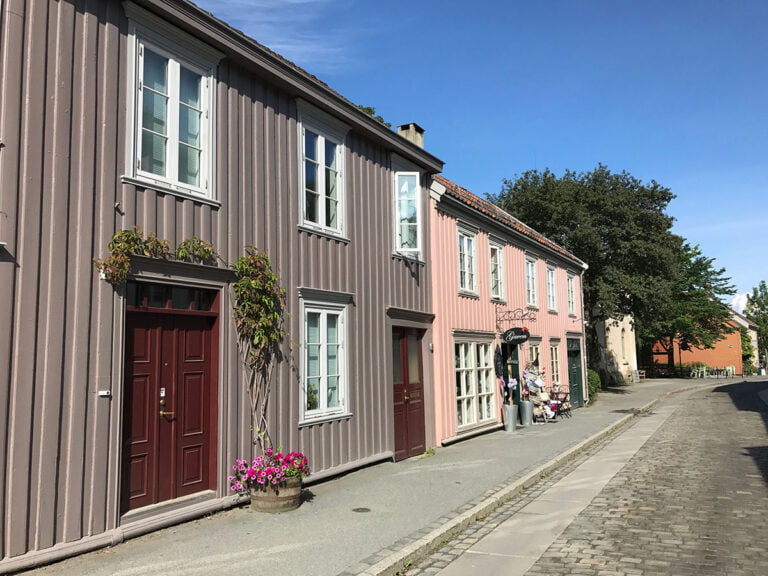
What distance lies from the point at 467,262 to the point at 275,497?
28.6ft

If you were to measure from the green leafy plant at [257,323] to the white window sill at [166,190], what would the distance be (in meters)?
0.83

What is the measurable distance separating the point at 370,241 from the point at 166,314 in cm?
453

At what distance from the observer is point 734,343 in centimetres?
5919

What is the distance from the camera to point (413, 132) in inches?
529

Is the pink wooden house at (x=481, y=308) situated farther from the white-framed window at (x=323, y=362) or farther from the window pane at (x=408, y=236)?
the white-framed window at (x=323, y=362)

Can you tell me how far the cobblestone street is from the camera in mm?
5492

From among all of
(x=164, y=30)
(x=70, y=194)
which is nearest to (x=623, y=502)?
(x=70, y=194)

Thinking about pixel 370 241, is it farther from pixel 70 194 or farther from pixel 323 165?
pixel 70 194

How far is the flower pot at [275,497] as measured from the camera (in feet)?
23.7

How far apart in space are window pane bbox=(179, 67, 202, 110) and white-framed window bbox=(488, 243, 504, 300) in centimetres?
1020

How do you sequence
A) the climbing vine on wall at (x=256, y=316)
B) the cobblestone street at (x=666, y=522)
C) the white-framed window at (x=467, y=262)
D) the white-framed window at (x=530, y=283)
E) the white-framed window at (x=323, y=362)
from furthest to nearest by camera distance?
Answer: 1. the white-framed window at (x=530, y=283)
2. the white-framed window at (x=467, y=262)
3. the white-framed window at (x=323, y=362)
4. the climbing vine on wall at (x=256, y=316)
5. the cobblestone street at (x=666, y=522)

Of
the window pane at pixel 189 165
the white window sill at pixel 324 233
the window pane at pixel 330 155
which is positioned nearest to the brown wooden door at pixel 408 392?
the white window sill at pixel 324 233

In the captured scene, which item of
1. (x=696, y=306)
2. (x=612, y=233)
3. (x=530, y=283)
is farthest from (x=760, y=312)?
(x=530, y=283)

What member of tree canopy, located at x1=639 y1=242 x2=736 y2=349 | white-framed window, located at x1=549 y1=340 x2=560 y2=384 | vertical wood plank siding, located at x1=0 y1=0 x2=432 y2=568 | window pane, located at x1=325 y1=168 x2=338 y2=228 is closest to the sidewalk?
vertical wood plank siding, located at x1=0 y1=0 x2=432 y2=568
